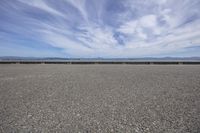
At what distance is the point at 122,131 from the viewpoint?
2641mm

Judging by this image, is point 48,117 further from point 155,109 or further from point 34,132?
point 155,109

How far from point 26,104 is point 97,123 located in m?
2.88

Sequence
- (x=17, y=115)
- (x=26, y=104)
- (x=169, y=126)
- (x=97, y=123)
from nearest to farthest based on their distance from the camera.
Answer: (x=169, y=126) < (x=97, y=123) < (x=17, y=115) < (x=26, y=104)

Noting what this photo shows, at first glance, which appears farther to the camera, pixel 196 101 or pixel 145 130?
pixel 196 101

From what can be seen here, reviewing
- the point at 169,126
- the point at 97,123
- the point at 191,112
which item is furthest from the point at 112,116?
the point at 191,112

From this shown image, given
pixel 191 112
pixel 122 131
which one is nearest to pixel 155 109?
pixel 191 112

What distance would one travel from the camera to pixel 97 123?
2.98m

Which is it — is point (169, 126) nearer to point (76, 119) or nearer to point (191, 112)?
point (191, 112)

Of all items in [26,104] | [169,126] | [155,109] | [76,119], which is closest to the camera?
[169,126]

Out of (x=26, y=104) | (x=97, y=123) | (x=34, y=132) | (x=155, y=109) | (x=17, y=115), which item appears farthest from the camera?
(x=26, y=104)

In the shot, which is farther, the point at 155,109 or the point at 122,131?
the point at 155,109

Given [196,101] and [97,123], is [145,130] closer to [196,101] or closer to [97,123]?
[97,123]

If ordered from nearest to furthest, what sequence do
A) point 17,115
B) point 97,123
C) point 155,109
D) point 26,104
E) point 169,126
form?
point 169,126
point 97,123
point 17,115
point 155,109
point 26,104

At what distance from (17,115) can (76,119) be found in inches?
69.2
